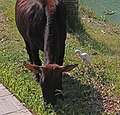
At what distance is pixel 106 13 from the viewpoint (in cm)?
1486

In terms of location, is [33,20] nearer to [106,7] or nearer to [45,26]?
[45,26]

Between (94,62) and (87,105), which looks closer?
(87,105)

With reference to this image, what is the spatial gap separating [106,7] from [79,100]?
32.8 ft

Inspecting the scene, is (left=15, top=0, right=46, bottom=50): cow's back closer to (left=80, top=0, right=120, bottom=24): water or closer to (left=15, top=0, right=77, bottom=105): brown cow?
(left=15, top=0, right=77, bottom=105): brown cow

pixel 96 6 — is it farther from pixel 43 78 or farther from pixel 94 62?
pixel 43 78

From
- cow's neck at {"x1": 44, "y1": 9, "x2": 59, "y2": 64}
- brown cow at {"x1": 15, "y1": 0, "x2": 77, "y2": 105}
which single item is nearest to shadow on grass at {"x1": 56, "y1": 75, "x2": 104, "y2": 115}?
brown cow at {"x1": 15, "y1": 0, "x2": 77, "y2": 105}

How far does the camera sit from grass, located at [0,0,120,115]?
19.4 feet

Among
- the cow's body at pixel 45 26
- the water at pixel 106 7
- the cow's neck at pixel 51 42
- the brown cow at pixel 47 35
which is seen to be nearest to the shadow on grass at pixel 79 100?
the brown cow at pixel 47 35

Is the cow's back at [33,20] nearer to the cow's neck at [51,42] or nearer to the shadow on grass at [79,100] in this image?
the cow's neck at [51,42]

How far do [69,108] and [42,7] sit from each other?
1.57 m

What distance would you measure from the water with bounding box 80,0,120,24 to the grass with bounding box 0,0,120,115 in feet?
18.6

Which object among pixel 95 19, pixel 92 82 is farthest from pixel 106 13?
pixel 92 82

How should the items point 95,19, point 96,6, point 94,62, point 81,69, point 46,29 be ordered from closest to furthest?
point 46,29, point 81,69, point 94,62, point 95,19, point 96,6

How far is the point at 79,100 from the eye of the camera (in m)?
6.17
